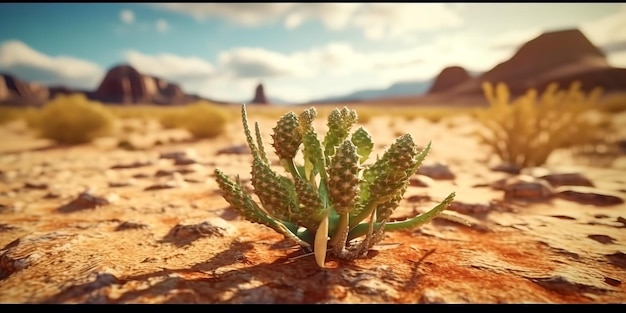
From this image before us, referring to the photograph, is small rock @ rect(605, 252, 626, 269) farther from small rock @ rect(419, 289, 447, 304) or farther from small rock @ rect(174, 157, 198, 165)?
small rock @ rect(174, 157, 198, 165)

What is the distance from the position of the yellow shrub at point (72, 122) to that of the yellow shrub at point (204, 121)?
7.26 ft

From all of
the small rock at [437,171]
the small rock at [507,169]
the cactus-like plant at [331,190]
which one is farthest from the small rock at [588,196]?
the cactus-like plant at [331,190]

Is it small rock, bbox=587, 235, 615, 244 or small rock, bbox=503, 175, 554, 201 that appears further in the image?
small rock, bbox=503, 175, 554, 201

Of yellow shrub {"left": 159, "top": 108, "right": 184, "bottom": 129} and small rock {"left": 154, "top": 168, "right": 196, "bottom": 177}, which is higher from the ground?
yellow shrub {"left": 159, "top": 108, "right": 184, "bottom": 129}

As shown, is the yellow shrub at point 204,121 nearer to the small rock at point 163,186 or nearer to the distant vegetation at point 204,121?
the distant vegetation at point 204,121

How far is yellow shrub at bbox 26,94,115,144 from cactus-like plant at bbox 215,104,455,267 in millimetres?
9529

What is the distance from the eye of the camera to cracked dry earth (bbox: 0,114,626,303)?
1815mm

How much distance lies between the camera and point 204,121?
11.9m

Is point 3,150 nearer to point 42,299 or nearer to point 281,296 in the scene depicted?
point 42,299

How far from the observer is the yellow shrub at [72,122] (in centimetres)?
1002

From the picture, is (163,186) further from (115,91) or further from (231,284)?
(115,91)

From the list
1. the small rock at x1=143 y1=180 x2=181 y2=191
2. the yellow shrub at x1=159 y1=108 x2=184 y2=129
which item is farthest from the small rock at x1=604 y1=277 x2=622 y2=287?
the yellow shrub at x1=159 y1=108 x2=184 y2=129

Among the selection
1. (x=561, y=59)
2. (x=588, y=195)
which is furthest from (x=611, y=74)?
(x=588, y=195)

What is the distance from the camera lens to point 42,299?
5.51 feet
